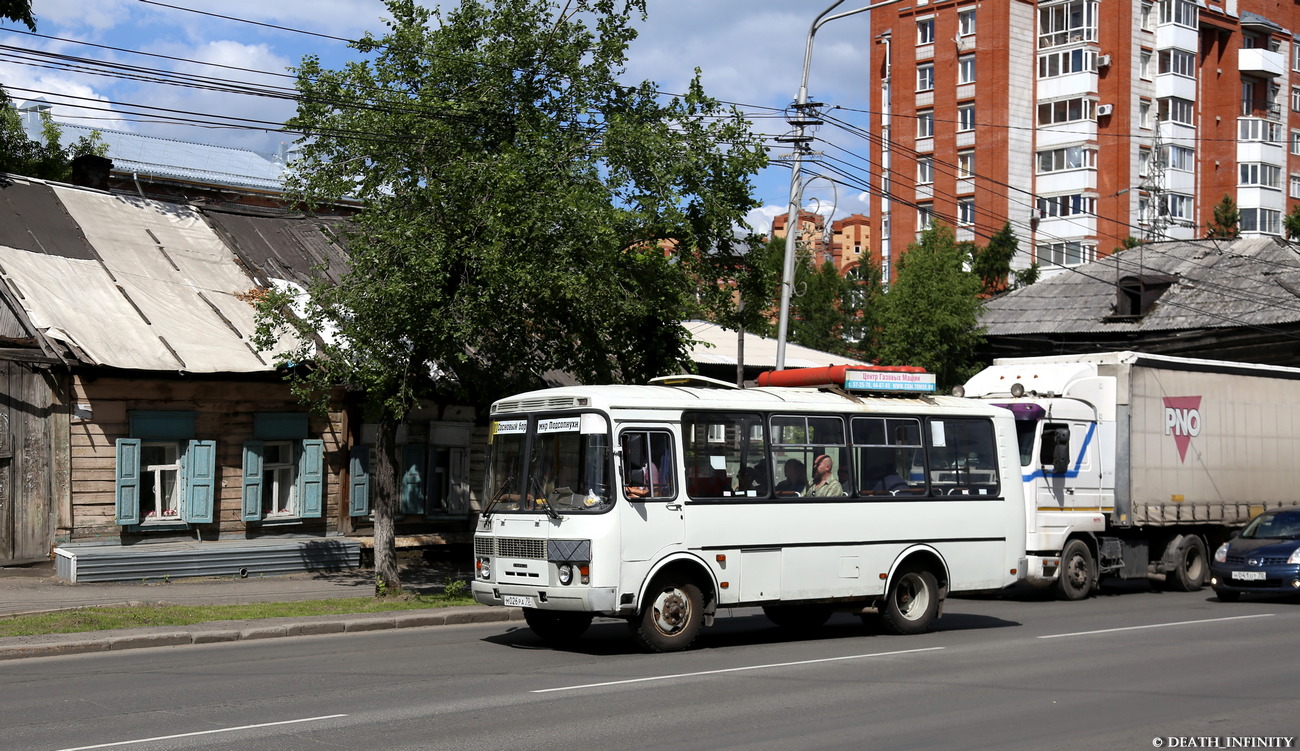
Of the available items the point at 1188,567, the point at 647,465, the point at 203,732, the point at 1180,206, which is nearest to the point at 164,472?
the point at 647,465

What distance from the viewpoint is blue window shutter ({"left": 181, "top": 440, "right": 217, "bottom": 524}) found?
21.2 m

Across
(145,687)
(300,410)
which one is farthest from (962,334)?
(145,687)

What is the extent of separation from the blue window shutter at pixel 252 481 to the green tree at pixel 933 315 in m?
28.3

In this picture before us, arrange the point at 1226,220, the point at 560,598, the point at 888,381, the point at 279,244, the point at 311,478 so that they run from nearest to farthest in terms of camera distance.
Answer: the point at 560,598 < the point at 888,381 < the point at 311,478 < the point at 279,244 < the point at 1226,220

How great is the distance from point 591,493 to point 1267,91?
71.6 metres

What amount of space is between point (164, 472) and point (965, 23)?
58279 millimetres

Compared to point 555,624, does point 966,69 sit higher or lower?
higher

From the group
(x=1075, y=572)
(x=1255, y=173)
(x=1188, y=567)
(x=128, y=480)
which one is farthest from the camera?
(x=1255, y=173)

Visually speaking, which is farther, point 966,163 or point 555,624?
point 966,163

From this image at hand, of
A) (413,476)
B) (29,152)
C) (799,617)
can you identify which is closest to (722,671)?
(799,617)

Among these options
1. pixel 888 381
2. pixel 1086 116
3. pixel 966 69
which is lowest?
pixel 888 381

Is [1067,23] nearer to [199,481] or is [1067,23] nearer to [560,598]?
[199,481]

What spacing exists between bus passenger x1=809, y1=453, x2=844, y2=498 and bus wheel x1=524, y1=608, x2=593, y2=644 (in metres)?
3.03

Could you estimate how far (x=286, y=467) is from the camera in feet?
75.4
